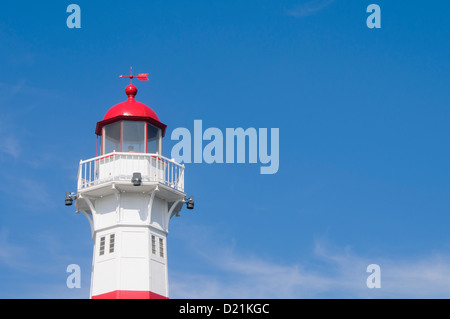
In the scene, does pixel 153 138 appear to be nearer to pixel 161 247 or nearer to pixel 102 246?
pixel 161 247

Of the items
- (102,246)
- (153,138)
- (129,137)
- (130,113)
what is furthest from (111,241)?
(130,113)

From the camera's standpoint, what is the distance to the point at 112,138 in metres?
55.9

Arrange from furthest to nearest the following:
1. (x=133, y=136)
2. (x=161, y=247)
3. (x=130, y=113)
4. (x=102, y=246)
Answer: (x=133, y=136)
(x=130, y=113)
(x=161, y=247)
(x=102, y=246)

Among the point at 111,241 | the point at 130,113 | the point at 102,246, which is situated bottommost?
the point at 102,246

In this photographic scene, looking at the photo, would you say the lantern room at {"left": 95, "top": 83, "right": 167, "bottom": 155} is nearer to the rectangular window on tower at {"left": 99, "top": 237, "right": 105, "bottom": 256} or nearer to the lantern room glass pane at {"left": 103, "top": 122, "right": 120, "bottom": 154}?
the lantern room glass pane at {"left": 103, "top": 122, "right": 120, "bottom": 154}

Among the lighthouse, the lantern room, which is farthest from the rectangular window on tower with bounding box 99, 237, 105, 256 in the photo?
the lantern room

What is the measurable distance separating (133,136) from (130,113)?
124cm

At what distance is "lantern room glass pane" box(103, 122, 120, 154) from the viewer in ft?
183

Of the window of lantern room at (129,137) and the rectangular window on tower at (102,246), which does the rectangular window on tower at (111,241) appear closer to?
the rectangular window on tower at (102,246)

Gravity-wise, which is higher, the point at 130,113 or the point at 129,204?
the point at 130,113

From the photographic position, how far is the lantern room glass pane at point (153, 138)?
55.9 metres

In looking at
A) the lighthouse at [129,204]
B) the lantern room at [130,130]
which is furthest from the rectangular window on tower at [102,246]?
the lantern room at [130,130]
